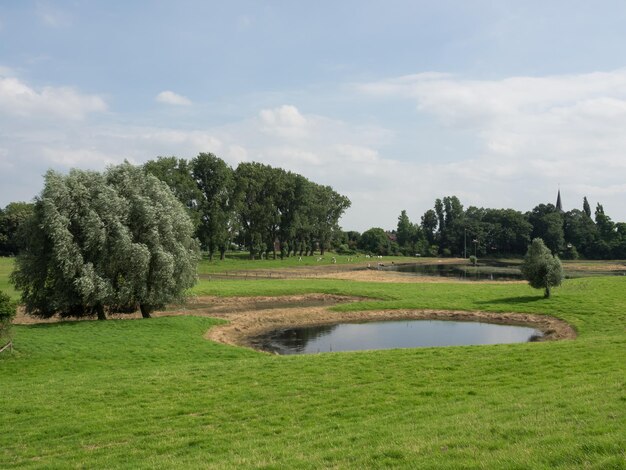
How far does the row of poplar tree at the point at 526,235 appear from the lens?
170750mm

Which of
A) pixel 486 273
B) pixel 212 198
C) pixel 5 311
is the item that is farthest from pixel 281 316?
pixel 486 273

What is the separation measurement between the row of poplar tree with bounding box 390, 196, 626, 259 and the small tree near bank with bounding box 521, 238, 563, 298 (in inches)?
5045

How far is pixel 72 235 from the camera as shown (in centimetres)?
3584

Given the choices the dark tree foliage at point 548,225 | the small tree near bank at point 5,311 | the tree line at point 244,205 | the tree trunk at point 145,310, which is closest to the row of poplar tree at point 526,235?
the dark tree foliage at point 548,225

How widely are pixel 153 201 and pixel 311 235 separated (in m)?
108

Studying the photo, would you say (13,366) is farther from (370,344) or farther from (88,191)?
(370,344)

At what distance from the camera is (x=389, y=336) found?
38.4 m

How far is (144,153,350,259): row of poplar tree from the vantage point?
96.3m

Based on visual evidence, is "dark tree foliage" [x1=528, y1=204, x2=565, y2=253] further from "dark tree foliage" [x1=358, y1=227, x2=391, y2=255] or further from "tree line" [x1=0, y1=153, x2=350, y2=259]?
"tree line" [x1=0, y1=153, x2=350, y2=259]

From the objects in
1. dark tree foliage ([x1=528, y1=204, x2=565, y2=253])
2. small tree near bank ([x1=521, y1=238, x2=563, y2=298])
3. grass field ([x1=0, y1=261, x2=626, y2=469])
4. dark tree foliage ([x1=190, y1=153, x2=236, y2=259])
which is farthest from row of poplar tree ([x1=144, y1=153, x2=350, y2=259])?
dark tree foliage ([x1=528, y1=204, x2=565, y2=253])

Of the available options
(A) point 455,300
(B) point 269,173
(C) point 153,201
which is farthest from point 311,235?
(C) point 153,201

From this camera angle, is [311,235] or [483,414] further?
[311,235]

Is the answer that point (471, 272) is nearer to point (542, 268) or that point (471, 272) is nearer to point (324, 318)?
point (542, 268)

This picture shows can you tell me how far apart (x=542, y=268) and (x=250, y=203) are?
80602mm
